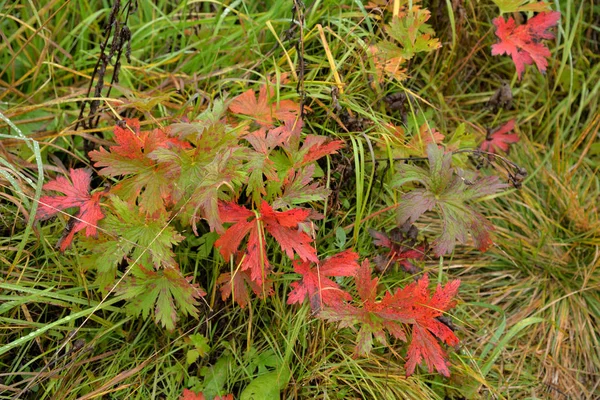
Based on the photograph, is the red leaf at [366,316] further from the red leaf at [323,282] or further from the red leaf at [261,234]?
the red leaf at [261,234]

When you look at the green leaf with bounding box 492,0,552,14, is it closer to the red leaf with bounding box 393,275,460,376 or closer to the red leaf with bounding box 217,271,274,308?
the red leaf with bounding box 393,275,460,376

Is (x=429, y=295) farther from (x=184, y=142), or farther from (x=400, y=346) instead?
(x=184, y=142)

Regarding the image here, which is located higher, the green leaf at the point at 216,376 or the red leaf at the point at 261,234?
the red leaf at the point at 261,234

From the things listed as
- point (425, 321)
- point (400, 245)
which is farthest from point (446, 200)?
point (425, 321)

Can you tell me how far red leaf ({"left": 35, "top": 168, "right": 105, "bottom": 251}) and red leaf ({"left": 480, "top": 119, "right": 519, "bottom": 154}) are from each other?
1.42 metres

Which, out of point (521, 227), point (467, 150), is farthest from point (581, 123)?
point (467, 150)

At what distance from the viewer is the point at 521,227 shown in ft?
7.64

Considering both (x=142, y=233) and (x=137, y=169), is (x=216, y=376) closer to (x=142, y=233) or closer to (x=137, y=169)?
(x=142, y=233)

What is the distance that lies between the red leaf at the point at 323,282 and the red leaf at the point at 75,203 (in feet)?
1.92

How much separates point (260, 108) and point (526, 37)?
3.28 feet

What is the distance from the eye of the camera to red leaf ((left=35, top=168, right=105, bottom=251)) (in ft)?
5.67

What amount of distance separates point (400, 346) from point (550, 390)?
54 centimetres

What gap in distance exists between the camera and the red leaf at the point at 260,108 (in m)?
1.95

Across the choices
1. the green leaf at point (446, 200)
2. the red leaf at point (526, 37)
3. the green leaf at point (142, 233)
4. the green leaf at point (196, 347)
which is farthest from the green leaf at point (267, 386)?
the red leaf at point (526, 37)
